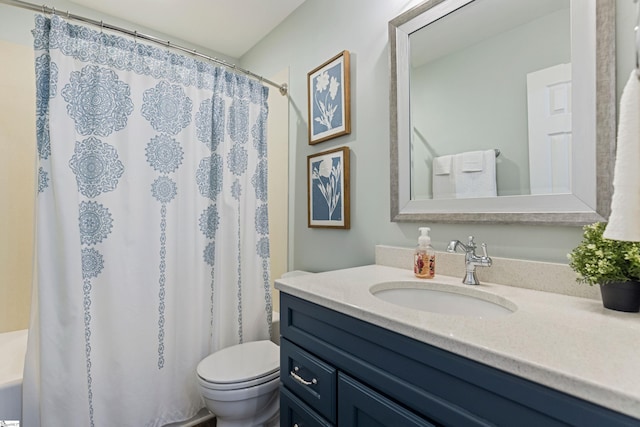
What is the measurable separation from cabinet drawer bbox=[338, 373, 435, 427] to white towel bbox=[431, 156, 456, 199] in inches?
31.2

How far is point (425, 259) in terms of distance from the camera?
1160 mm

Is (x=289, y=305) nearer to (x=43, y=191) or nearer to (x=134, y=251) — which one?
(x=134, y=251)

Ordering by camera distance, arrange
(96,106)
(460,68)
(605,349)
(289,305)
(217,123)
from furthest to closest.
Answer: (217,123)
(96,106)
(460,68)
(289,305)
(605,349)

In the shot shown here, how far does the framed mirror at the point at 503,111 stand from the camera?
2.89 feet

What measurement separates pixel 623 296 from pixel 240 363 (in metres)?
1.42

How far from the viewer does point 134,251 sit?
145cm

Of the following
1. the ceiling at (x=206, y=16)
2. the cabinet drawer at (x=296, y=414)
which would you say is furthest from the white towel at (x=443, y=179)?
the ceiling at (x=206, y=16)

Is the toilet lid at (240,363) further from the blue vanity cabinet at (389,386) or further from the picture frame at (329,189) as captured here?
the picture frame at (329,189)

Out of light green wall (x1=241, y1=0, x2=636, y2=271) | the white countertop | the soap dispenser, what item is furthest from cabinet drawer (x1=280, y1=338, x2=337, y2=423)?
light green wall (x1=241, y1=0, x2=636, y2=271)

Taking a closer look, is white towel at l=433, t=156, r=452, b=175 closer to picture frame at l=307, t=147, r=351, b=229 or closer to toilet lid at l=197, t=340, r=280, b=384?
picture frame at l=307, t=147, r=351, b=229

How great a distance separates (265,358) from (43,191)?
120cm

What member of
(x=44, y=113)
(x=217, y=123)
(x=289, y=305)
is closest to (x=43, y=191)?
(x=44, y=113)

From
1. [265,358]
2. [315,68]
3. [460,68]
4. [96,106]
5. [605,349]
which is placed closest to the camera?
[605,349]

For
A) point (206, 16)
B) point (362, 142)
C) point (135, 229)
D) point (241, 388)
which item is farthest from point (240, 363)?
point (206, 16)
